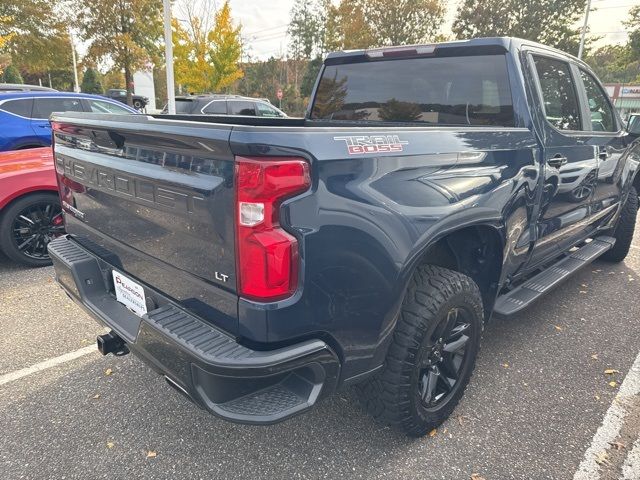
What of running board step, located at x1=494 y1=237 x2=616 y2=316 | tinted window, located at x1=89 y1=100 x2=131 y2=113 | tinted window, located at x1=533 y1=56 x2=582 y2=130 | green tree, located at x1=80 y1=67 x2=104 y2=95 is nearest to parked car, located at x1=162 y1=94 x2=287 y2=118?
tinted window, located at x1=89 y1=100 x2=131 y2=113

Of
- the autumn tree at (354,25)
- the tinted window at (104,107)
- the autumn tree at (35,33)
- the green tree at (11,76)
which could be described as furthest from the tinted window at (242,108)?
the green tree at (11,76)

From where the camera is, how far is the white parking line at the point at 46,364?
2791mm

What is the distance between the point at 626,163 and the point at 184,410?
14.5 feet

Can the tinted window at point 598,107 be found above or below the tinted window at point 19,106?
above

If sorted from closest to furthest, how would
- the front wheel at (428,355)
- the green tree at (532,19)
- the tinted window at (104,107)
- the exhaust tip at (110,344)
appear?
1. the front wheel at (428,355)
2. the exhaust tip at (110,344)
3. the tinted window at (104,107)
4. the green tree at (532,19)

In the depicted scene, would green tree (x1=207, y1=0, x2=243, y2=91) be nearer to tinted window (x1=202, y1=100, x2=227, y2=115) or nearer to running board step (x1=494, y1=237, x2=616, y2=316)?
tinted window (x1=202, y1=100, x2=227, y2=115)

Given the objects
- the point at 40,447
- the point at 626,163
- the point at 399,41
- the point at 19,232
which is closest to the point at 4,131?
the point at 19,232

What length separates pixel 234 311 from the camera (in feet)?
5.29

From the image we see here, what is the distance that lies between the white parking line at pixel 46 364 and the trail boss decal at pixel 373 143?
2494 mm

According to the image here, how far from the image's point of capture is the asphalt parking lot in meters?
2.13

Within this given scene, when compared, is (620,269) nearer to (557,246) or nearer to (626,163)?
(626,163)

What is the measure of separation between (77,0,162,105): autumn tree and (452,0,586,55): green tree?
69.1ft

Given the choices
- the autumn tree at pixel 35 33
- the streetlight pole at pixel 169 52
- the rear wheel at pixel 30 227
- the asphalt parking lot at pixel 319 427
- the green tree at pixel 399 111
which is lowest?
the asphalt parking lot at pixel 319 427

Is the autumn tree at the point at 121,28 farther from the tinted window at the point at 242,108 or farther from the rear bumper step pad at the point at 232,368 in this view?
the rear bumper step pad at the point at 232,368
